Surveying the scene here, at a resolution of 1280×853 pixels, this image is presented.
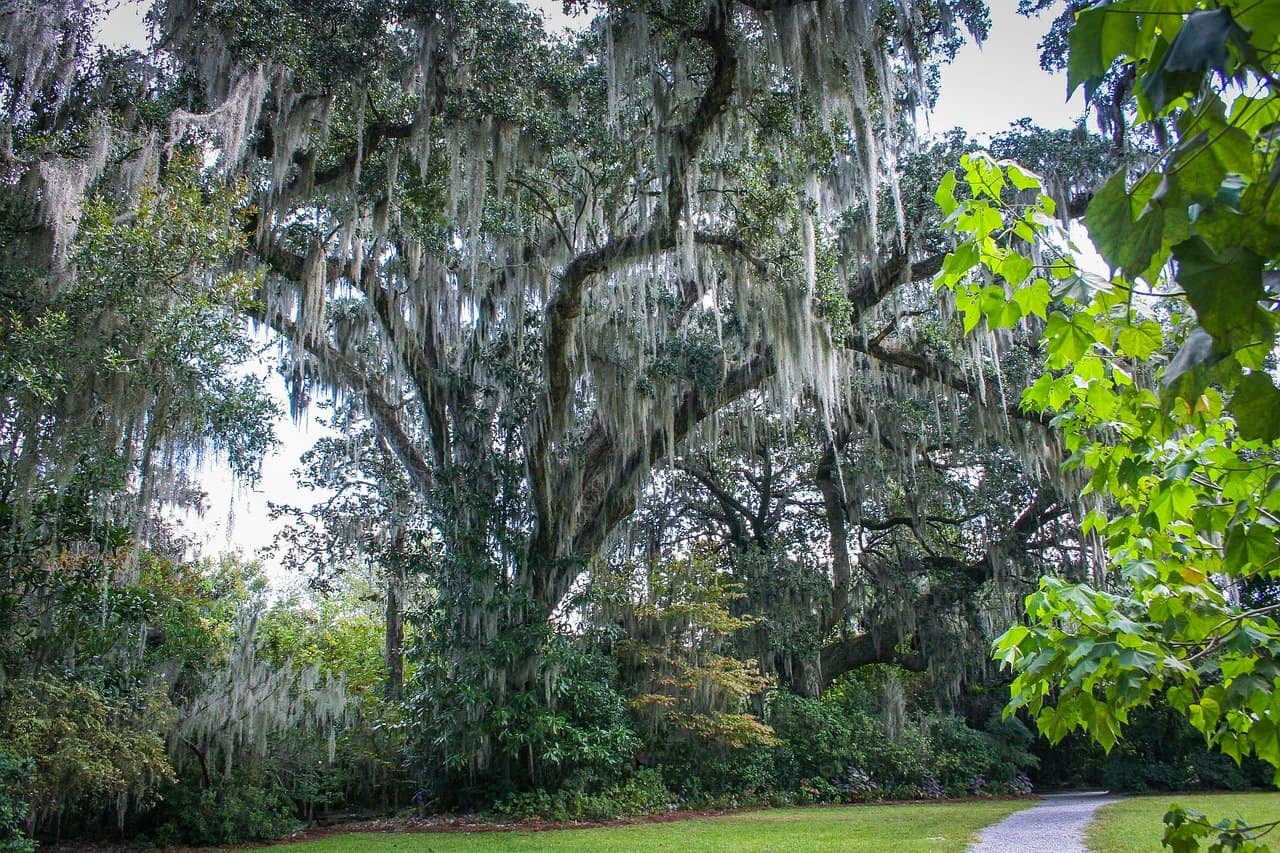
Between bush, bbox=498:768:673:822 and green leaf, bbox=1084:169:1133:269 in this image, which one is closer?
green leaf, bbox=1084:169:1133:269

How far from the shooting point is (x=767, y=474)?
16.0 meters

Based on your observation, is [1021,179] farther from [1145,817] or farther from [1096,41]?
[1145,817]

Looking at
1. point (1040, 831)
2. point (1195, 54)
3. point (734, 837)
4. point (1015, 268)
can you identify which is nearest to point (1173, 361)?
point (1195, 54)

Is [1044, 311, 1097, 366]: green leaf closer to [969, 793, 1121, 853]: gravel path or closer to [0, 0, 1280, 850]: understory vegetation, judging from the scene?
[0, 0, 1280, 850]: understory vegetation

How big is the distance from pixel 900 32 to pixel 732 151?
220cm

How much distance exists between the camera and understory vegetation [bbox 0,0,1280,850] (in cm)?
556

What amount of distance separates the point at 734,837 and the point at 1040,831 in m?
3.27

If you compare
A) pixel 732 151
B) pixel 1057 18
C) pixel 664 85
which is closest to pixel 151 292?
pixel 664 85

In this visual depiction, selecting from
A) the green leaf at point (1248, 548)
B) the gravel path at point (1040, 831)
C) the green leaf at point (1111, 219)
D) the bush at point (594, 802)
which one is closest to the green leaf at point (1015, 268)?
the green leaf at point (1248, 548)

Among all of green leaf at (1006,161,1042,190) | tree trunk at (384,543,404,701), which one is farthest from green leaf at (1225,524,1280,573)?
tree trunk at (384,543,404,701)

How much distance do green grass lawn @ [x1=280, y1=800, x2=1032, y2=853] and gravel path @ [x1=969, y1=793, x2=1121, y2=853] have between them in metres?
0.22

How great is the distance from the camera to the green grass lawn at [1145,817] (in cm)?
727

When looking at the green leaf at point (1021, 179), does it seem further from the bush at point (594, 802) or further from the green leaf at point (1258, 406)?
the bush at point (594, 802)

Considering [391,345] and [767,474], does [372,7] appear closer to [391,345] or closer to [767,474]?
[391,345]
